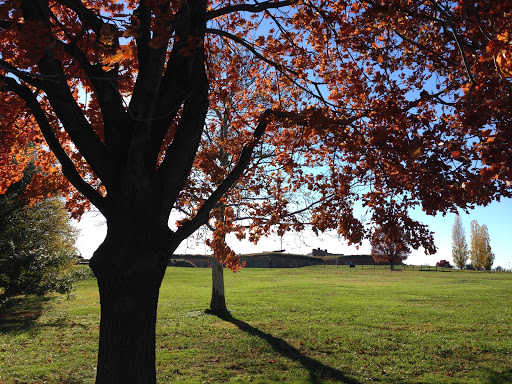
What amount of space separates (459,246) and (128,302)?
8517 cm

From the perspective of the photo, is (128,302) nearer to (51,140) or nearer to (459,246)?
(51,140)

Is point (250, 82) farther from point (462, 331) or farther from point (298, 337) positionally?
point (462, 331)

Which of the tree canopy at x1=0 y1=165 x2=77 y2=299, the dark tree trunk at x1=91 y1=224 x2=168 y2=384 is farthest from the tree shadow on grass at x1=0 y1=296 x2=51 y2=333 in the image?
the dark tree trunk at x1=91 y1=224 x2=168 y2=384

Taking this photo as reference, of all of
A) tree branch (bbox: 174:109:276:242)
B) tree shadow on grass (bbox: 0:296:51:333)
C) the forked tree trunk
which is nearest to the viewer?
tree branch (bbox: 174:109:276:242)

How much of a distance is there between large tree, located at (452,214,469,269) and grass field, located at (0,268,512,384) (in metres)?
60.5

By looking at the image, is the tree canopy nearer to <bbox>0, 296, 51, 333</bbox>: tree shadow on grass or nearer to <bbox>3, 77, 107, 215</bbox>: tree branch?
<bbox>0, 296, 51, 333</bbox>: tree shadow on grass

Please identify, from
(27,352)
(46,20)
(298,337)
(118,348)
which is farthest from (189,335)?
(46,20)

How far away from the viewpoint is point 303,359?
36.0 feet

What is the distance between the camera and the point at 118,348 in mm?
4844

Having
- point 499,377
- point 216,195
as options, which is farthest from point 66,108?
point 499,377

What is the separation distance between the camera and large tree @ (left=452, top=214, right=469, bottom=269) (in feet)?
250

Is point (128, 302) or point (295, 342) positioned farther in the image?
point (295, 342)

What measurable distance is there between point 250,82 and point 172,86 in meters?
11.4

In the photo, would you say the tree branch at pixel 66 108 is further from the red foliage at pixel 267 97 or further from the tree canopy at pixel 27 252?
the tree canopy at pixel 27 252
